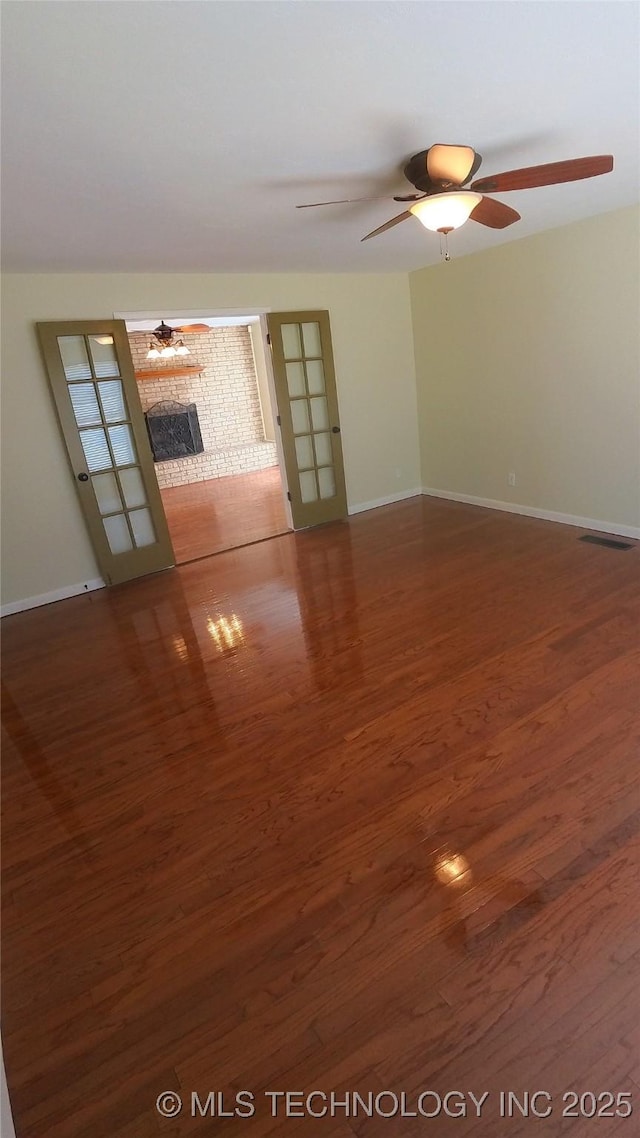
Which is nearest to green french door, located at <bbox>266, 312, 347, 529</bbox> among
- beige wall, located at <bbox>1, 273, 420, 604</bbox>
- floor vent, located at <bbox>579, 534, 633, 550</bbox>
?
beige wall, located at <bbox>1, 273, 420, 604</bbox>

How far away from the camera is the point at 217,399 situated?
866 centimetres

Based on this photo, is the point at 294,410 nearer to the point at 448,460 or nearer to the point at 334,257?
the point at 334,257

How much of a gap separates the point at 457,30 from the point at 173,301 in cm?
324

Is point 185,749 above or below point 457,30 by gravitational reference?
below

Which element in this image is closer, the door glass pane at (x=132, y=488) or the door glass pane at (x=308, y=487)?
the door glass pane at (x=132, y=488)

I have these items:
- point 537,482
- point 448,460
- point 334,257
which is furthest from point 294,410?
point 537,482

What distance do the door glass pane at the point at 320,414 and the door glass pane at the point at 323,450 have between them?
0.32ft

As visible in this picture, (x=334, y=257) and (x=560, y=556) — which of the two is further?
(x=334, y=257)

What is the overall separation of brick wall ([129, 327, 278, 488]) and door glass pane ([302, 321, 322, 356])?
12.7 feet

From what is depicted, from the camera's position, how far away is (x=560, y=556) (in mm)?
3859

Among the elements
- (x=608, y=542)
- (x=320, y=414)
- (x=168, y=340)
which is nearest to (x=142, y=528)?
(x=320, y=414)

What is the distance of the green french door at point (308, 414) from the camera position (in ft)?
15.8

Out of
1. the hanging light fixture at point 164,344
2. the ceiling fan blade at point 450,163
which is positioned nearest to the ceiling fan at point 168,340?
the hanging light fixture at point 164,344

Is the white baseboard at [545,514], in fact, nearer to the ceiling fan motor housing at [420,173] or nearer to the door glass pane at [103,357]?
the ceiling fan motor housing at [420,173]
